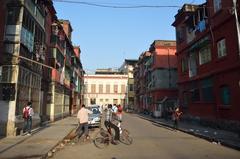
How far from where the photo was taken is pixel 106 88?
86875mm

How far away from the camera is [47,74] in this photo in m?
26.6

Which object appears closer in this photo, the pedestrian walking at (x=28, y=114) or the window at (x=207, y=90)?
the pedestrian walking at (x=28, y=114)

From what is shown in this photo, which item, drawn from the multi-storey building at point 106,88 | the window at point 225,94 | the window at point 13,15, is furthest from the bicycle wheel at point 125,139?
the multi-storey building at point 106,88

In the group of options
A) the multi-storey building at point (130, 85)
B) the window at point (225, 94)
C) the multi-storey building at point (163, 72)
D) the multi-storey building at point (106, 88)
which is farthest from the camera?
the multi-storey building at point (106, 88)

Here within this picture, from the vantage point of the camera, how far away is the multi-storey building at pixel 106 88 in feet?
283

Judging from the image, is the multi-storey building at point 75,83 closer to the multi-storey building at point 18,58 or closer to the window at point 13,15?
the multi-storey building at point 18,58

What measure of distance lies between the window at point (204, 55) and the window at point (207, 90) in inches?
68.3

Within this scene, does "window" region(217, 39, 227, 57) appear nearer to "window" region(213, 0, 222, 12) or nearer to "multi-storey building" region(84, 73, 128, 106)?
"window" region(213, 0, 222, 12)

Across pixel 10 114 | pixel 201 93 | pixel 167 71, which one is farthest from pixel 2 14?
pixel 167 71

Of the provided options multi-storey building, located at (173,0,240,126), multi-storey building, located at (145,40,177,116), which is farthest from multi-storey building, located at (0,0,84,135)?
multi-storey building, located at (145,40,177,116)

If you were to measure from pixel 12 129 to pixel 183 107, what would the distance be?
19166 mm

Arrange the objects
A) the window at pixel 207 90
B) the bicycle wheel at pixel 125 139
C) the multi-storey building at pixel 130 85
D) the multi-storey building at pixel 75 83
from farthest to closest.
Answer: the multi-storey building at pixel 130 85 → the multi-storey building at pixel 75 83 → the window at pixel 207 90 → the bicycle wheel at pixel 125 139

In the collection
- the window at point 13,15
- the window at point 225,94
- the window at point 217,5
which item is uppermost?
the window at point 217,5

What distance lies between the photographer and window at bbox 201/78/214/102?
2322cm
